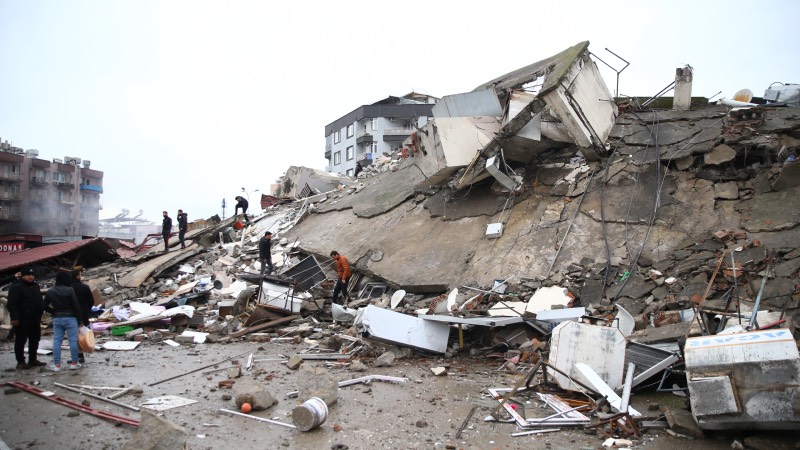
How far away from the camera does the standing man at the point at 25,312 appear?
6078 millimetres

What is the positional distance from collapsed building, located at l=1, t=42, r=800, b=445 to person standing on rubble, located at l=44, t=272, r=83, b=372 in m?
2.37

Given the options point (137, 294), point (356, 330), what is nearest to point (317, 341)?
point (356, 330)

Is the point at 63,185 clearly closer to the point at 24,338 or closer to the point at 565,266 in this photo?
the point at 24,338

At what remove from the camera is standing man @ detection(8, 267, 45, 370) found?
608 centimetres

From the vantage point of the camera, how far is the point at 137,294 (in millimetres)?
11891

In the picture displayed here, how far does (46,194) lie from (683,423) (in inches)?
1597

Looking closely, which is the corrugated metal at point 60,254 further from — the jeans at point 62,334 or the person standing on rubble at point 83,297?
the jeans at point 62,334

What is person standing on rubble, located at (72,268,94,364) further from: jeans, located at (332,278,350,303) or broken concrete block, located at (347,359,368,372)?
jeans, located at (332,278,350,303)

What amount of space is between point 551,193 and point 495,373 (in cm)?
490

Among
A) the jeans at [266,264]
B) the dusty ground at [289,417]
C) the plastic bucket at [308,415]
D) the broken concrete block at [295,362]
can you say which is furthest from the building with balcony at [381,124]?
the plastic bucket at [308,415]

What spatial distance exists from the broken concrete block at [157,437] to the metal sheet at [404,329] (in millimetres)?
3674

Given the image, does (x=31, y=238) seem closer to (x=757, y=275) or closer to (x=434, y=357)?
(x=434, y=357)

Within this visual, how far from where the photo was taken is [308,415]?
4117mm

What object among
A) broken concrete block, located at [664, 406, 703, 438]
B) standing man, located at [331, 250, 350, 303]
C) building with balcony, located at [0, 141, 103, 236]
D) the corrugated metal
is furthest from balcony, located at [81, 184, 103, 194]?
broken concrete block, located at [664, 406, 703, 438]
